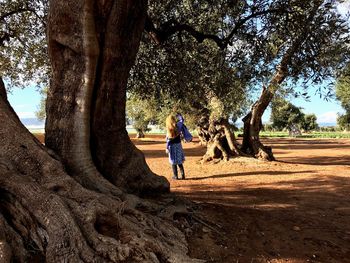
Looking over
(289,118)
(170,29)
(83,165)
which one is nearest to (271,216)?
(83,165)

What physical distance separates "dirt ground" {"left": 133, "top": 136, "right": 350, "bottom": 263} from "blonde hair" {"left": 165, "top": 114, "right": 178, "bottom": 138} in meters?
1.60

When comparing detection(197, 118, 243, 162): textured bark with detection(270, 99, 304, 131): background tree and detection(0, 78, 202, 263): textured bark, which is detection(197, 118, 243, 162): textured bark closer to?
detection(0, 78, 202, 263): textured bark

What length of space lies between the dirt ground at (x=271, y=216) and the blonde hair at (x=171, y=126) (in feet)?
5.25

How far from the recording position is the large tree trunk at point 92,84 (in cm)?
566

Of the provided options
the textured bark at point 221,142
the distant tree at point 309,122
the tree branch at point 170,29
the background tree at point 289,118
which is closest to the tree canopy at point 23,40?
the tree branch at point 170,29

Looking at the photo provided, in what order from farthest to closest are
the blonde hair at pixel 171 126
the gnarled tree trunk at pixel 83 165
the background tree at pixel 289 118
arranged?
the background tree at pixel 289 118 < the blonde hair at pixel 171 126 < the gnarled tree trunk at pixel 83 165

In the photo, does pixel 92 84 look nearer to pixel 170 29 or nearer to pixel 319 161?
pixel 170 29

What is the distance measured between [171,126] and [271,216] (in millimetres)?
5895

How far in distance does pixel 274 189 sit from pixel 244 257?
6.38 metres

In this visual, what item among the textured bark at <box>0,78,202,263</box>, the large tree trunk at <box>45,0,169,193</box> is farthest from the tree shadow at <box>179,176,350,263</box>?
the large tree trunk at <box>45,0,169,193</box>

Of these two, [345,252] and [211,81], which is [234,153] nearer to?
[211,81]

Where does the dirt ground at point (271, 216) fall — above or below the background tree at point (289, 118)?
below

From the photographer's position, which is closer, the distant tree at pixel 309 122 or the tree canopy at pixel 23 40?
the tree canopy at pixel 23 40

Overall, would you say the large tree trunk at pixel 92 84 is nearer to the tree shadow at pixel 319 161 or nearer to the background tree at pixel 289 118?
the tree shadow at pixel 319 161
